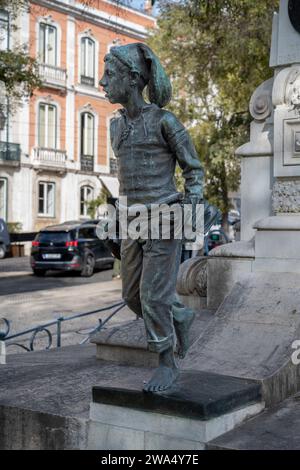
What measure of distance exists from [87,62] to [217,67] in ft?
61.5

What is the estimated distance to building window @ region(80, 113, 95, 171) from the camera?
36250 mm

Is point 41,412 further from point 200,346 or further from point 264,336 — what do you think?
point 264,336

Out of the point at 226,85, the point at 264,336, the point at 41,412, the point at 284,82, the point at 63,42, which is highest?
the point at 63,42

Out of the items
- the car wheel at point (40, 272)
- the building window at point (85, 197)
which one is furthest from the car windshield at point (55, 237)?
the building window at point (85, 197)

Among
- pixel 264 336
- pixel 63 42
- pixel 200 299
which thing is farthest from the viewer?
pixel 63 42

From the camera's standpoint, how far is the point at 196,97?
23.7 m

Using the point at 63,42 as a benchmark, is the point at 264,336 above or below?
below

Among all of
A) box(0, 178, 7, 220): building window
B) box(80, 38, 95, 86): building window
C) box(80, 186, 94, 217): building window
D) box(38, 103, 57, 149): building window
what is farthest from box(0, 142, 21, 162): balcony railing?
box(80, 38, 95, 86): building window

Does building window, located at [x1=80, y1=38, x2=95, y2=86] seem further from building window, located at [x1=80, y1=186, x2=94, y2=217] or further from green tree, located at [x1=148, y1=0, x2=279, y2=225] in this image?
green tree, located at [x1=148, y1=0, x2=279, y2=225]

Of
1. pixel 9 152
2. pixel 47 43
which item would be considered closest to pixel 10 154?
pixel 9 152

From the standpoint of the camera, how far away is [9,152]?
1246 inches

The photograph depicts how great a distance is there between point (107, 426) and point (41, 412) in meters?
0.46

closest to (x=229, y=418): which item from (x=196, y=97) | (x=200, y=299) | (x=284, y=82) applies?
(x=200, y=299)

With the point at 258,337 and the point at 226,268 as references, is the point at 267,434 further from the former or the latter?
the point at 226,268
